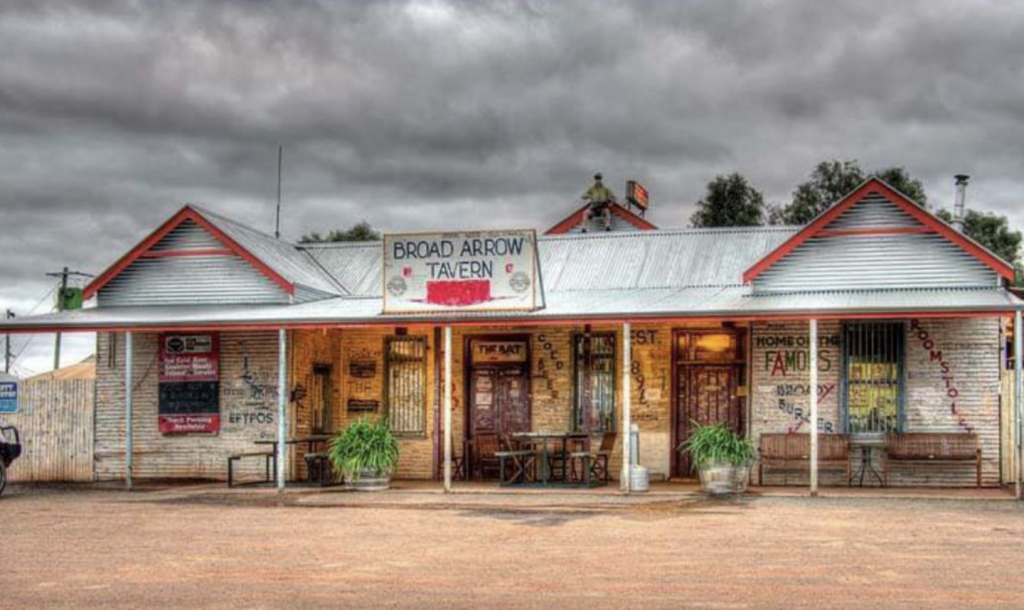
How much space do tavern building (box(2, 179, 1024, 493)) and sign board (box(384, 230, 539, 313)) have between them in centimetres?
3

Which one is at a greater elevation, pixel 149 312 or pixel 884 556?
pixel 149 312

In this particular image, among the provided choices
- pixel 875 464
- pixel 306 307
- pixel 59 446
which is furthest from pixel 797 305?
pixel 59 446

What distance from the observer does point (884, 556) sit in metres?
12.0

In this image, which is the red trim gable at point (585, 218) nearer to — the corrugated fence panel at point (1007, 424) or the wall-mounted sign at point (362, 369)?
the wall-mounted sign at point (362, 369)

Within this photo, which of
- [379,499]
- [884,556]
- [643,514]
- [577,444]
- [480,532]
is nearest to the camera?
[884,556]

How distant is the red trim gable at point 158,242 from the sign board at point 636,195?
44.7 feet

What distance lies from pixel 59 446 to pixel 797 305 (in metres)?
13.2

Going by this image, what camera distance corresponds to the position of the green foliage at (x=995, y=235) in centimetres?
4338

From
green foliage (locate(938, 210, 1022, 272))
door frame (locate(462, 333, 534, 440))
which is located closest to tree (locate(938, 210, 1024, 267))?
green foliage (locate(938, 210, 1022, 272))

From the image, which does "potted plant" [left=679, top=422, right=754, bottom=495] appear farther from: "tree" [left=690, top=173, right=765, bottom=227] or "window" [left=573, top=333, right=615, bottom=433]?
"tree" [left=690, top=173, right=765, bottom=227]

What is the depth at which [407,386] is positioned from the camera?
2253 centimetres

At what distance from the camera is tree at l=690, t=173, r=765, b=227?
43.4 metres

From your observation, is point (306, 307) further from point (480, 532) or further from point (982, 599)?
point (982, 599)

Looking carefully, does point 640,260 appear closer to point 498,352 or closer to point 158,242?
point 498,352
